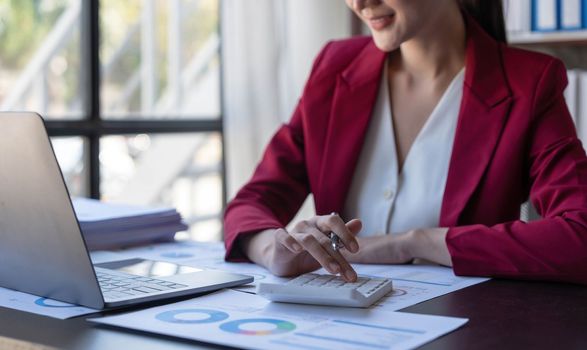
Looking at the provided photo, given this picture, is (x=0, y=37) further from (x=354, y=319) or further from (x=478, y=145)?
(x=354, y=319)

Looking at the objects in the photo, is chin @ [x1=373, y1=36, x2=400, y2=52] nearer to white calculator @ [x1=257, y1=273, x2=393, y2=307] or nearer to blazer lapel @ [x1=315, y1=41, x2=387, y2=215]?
blazer lapel @ [x1=315, y1=41, x2=387, y2=215]

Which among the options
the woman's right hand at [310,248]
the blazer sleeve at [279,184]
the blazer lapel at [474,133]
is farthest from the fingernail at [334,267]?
the blazer lapel at [474,133]

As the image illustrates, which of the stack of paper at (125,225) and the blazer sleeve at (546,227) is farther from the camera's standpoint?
the stack of paper at (125,225)

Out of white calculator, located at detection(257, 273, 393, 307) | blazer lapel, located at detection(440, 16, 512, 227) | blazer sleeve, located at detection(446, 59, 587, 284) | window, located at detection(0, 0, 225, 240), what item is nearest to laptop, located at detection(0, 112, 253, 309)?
white calculator, located at detection(257, 273, 393, 307)

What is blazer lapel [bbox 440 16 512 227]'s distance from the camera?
1.67 metres

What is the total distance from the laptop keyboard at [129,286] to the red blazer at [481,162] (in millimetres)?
301

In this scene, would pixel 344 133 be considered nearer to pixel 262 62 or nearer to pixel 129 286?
pixel 129 286

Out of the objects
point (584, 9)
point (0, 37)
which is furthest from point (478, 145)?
point (0, 37)

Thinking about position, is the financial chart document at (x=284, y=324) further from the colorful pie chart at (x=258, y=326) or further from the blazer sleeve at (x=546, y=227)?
the blazer sleeve at (x=546, y=227)

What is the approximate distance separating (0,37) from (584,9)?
9.27 ft

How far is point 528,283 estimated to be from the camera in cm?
132

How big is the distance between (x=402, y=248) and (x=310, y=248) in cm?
27

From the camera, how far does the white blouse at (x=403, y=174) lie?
1.75 meters

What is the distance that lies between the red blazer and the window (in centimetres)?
149
